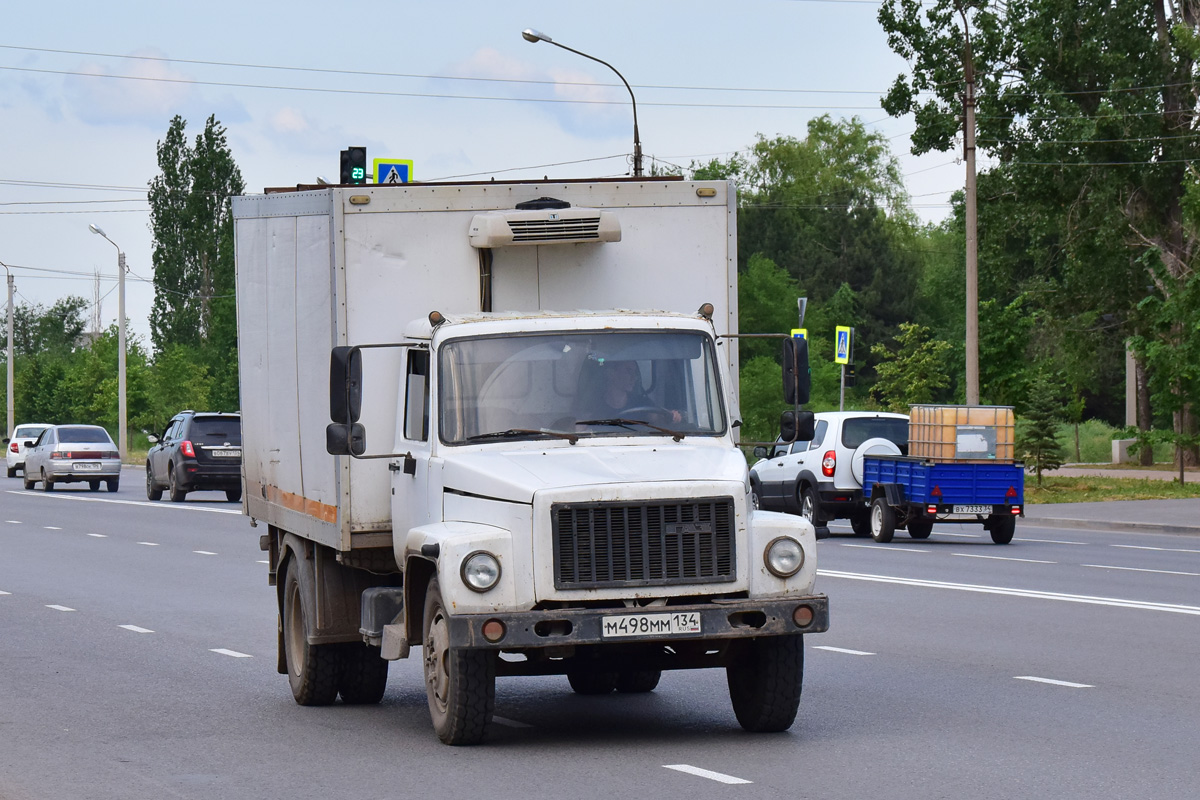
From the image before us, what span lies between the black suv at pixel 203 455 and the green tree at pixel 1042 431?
15.9 meters

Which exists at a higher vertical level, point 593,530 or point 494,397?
point 494,397

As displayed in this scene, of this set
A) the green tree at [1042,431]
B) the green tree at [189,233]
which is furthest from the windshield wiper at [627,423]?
the green tree at [189,233]

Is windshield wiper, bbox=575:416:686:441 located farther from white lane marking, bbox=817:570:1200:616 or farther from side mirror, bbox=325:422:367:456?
white lane marking, bbox=817:570:1200:616

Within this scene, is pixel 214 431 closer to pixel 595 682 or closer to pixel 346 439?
pixel 595 682

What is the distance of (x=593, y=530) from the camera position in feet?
27.8

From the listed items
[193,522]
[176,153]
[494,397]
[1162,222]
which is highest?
[176,153]

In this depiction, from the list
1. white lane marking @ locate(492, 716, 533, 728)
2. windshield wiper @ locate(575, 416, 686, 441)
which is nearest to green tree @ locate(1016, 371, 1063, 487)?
white lane marking @ locate(492, 716, 533, 728)

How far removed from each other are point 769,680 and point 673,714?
1.21 meters

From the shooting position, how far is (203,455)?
A: 3709 centimetres

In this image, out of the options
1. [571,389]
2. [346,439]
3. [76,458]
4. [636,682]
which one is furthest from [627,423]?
[76,458]

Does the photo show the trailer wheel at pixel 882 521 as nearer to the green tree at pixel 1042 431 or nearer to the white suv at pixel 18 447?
the green tree at pixel 1042 431

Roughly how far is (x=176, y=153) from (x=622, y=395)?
8803cm

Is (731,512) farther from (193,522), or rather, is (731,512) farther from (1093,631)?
(193,522)

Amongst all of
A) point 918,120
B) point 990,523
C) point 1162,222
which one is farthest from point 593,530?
point 1162,222
